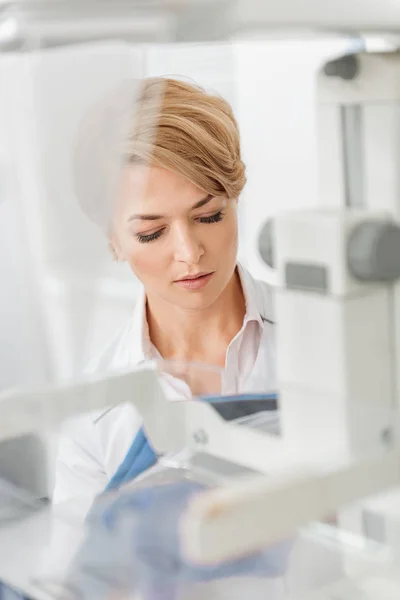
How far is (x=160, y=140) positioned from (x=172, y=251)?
0.30 ft

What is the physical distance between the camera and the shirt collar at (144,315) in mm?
→ 833

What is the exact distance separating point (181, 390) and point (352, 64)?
10.3 inches

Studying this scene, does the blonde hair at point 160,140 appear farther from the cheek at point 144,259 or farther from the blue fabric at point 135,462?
the blue fabric at point 135,462

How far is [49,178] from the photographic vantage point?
0.60 meters

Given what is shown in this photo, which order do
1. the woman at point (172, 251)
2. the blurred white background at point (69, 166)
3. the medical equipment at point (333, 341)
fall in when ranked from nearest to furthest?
the medical equipment at point (333, 341) → the blurred white background at point (69, 166) → the woman at point (172, 251)

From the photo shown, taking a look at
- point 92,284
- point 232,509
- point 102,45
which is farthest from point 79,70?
point 232,509

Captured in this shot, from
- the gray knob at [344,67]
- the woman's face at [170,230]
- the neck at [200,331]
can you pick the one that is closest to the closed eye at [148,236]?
the woman's face at [170,230]

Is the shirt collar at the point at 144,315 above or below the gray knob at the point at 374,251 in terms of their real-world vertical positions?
below

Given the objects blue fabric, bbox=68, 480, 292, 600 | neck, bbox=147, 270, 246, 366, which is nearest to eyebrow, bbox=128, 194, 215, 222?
neck, bbox=147, 270, 246, 366

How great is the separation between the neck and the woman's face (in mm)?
61

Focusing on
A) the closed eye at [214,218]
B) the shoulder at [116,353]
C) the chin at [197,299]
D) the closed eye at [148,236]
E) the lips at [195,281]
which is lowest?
the shoulder at [116,353]

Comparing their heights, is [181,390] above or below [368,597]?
above

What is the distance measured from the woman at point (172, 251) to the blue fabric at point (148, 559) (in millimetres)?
96

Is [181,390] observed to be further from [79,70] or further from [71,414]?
[79,70]
